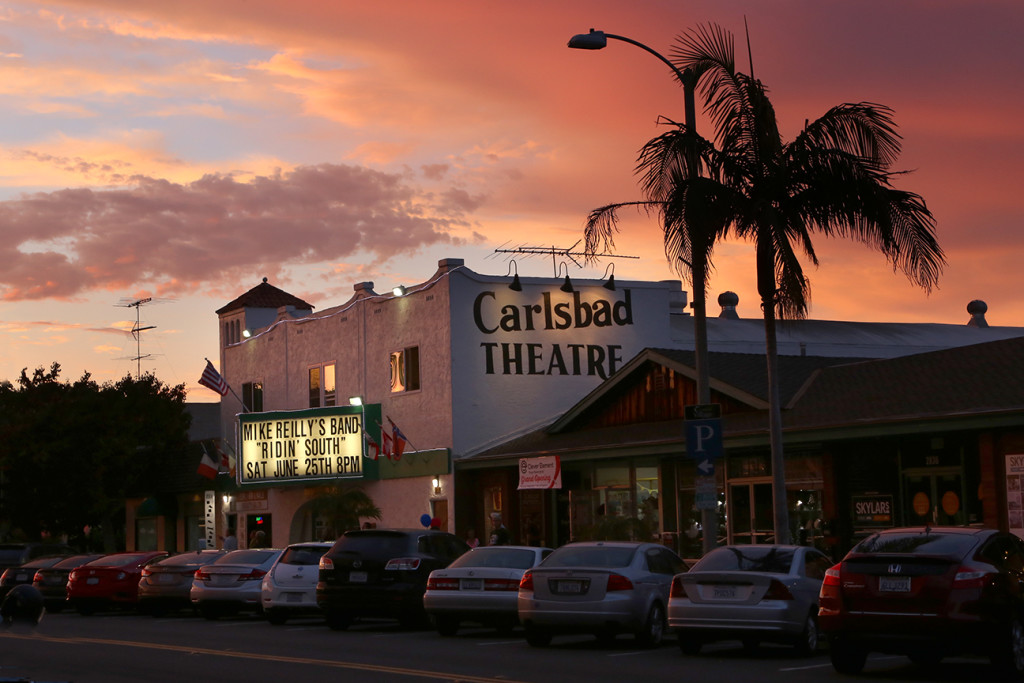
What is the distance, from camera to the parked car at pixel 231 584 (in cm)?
2547

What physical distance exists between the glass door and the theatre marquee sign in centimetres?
1314

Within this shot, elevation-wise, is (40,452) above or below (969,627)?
above

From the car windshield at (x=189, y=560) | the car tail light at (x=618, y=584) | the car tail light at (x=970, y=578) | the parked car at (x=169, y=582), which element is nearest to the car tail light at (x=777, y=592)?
the car tail light at (x=618, y=584)

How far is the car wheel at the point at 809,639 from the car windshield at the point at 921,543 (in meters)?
2.25

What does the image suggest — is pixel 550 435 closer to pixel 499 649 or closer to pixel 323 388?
pixel 323 388

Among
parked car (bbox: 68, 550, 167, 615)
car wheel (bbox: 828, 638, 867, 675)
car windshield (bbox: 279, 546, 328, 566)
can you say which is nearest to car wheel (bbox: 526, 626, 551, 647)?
car wheel (bbox: 828, 638, 867, 675)

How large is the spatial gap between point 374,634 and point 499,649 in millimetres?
3597

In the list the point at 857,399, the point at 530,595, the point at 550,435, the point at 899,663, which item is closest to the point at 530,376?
the point at 550,435

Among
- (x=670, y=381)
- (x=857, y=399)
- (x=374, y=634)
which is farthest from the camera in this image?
(x=670, y=381)

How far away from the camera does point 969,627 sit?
46.7ft

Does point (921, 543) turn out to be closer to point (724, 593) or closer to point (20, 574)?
point (724, 593)

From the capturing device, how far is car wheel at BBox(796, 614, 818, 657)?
1733 centimetres

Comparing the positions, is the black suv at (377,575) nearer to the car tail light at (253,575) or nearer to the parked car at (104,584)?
the car tail light at (253,575)

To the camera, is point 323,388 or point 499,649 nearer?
point 499,649
